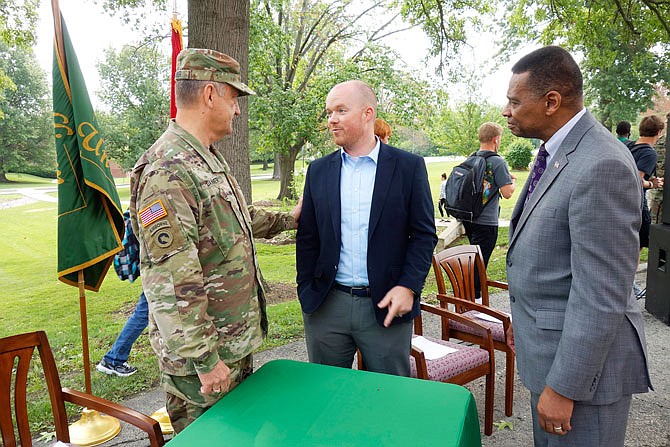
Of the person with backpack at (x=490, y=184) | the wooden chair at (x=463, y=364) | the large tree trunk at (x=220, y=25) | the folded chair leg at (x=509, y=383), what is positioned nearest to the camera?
the wooden chair at (x=463, y=364)

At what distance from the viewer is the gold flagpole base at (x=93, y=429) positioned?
2652 mm

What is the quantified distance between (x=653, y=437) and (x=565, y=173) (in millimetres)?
2326

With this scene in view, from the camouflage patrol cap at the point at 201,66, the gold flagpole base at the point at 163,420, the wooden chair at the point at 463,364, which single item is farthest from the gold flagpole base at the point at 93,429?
the camouflage patrol cap at the point at 201,66

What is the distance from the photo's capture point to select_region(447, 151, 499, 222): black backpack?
4.54 metres

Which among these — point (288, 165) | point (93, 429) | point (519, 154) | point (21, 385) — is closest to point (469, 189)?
point (93, 429)

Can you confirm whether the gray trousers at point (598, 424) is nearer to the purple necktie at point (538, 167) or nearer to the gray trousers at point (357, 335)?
the purple necktie at point (538, 167)

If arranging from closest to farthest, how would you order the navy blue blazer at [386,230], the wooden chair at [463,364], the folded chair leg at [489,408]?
the navy blue blazer at [386,230], the wooden chair at [463,364], the folded chair leg at [489,408]

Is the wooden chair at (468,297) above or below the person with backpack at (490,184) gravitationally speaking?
below

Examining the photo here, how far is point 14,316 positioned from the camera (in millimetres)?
6246

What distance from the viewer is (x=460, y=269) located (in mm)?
3439

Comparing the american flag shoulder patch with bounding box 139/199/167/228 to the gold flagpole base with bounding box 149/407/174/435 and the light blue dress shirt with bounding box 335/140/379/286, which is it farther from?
the gold flagpole base with bounding box 149/407/174/435

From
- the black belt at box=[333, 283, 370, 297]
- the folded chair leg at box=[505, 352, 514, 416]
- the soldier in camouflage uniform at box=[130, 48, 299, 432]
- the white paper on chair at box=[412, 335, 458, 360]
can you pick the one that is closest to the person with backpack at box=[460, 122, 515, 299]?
the folded chair leg at box=[505, 352, 514, 416]

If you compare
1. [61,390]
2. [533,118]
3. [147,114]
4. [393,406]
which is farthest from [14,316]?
[147,114]

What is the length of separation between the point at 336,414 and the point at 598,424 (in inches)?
33.3
